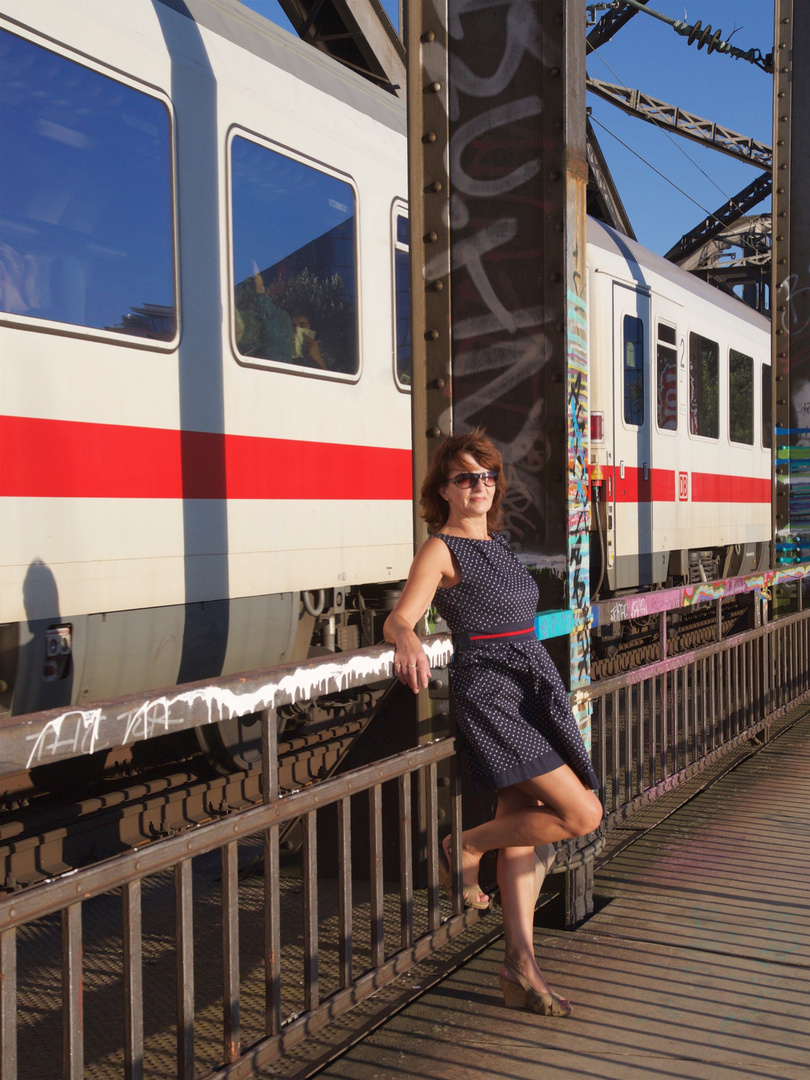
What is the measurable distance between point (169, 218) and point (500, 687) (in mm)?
3086

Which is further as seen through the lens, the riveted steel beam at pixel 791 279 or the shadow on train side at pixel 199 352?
the riveted steel beam at pixel 791 279

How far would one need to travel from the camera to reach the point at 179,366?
5.20 meters

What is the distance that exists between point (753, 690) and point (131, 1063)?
503cm

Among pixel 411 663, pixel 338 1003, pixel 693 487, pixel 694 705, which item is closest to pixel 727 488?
pixel 693 487

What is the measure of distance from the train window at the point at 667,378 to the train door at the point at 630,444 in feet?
1.03

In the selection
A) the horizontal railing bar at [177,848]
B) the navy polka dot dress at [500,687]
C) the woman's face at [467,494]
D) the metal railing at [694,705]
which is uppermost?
the woman's face at [467,494]

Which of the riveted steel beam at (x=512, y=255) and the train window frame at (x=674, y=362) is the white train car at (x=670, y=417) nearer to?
the train window frame at (x=674, y=362)

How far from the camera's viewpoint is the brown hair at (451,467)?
3.20m

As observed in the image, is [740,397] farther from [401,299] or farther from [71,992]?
[71,992]

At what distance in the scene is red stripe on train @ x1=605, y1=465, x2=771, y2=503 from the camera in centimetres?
1004

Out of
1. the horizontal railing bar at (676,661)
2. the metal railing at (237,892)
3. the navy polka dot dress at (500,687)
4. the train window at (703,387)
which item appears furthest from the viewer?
the train window at (703,387)

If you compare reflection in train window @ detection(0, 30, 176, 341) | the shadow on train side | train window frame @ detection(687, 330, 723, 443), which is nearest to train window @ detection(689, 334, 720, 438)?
train window frame @ detection(687, 330, 723, 443)

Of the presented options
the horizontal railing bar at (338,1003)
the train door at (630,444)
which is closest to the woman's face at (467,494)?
the horizontal railing bar at (338,1003)

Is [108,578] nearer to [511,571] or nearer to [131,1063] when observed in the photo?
[511,571]
